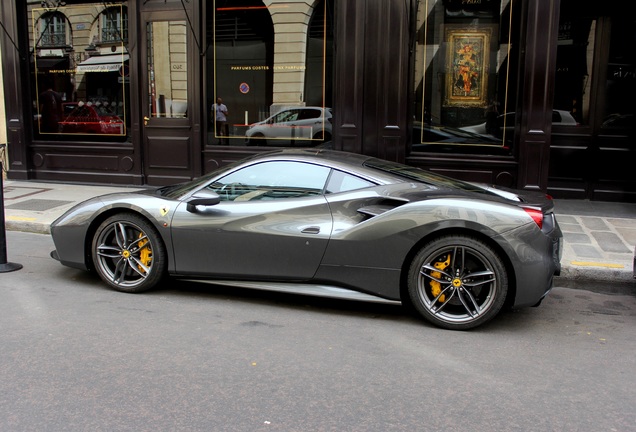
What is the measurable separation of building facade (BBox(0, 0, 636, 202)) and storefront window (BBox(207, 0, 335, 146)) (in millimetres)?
24

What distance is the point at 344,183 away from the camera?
4.89 meters

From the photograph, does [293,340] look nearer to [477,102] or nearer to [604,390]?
[604,390]

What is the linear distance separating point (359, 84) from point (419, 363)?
6552 millimetres

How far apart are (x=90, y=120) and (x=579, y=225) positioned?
9.10m

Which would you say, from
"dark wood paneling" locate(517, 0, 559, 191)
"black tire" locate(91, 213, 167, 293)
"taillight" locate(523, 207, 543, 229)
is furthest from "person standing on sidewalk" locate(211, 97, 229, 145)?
"taillight" locate(523, 207, 543, 229)

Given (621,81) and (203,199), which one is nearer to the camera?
(203,199)

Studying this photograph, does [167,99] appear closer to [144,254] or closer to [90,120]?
[90,120]

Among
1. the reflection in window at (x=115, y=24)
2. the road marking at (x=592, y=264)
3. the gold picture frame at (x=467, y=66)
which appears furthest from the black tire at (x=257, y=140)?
the road marking at (x=592, y=264)

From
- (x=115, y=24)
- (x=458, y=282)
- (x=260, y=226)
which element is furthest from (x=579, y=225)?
(x=115, y=24)

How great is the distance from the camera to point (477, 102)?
962 cm

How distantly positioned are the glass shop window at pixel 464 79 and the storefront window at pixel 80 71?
5.61m

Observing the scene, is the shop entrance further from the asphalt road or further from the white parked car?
the asphalt road

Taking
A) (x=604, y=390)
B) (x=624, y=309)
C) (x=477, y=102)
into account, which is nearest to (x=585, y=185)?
(x=477, y=102)

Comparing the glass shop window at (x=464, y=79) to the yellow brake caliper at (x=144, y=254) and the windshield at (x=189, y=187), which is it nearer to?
the windshield at (x=189, y=187)
